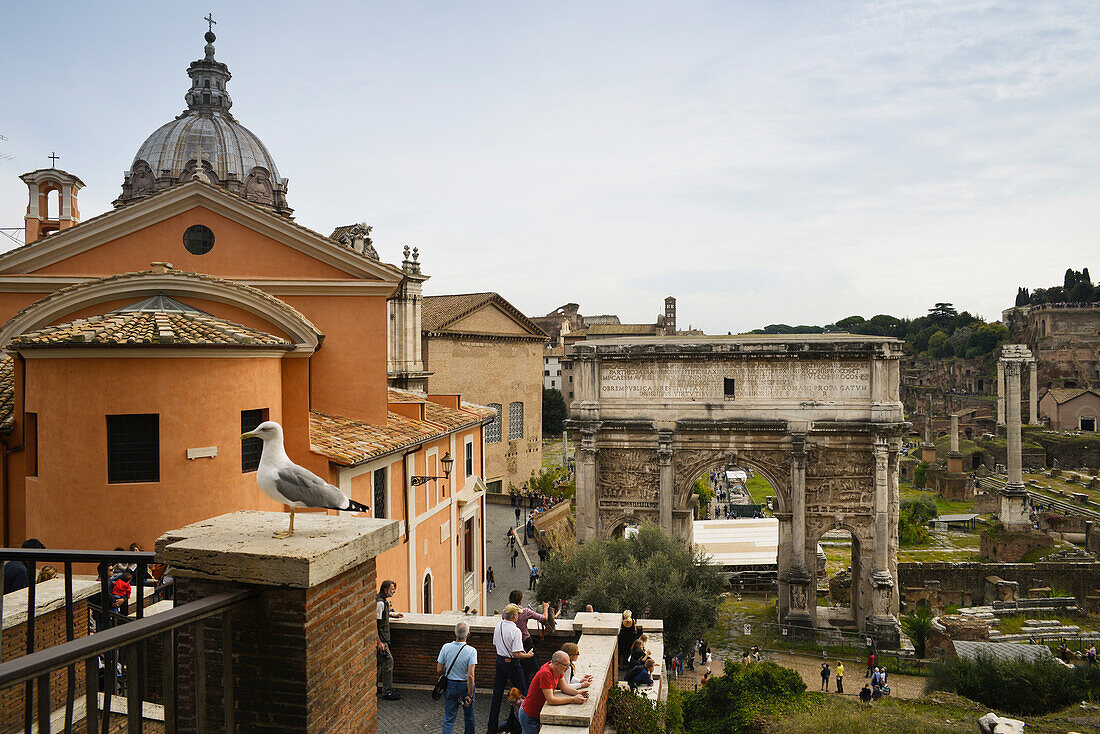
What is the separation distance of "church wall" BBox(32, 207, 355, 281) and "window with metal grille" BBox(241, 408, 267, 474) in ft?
16.4

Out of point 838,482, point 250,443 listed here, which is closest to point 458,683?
point 250,443

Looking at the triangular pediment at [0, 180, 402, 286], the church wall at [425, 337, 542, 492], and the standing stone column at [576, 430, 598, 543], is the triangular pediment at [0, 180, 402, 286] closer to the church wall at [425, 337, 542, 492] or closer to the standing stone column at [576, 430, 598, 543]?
the standing stone column at [576, 430, 598, 543]

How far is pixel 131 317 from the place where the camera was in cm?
955

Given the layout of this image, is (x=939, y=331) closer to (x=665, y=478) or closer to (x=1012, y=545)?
(x=1012, y=545)

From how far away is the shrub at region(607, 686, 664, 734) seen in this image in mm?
7570

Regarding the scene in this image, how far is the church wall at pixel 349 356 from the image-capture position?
14453 mm

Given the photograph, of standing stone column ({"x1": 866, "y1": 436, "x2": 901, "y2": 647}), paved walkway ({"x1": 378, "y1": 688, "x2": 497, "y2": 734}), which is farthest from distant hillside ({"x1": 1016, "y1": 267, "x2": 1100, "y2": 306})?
paved walkway ({"x1": 378, "y1": 688, "x2": 497, "y2": 734})

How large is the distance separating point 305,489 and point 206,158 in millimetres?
32810

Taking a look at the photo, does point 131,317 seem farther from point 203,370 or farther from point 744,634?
point 744,634

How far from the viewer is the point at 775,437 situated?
21844mm

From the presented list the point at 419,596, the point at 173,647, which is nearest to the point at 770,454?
the point at 419,596

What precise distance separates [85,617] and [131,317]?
473 cm

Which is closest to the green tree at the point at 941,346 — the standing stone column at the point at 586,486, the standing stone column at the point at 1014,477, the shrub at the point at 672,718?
the standing stone column at the point at 1014,477

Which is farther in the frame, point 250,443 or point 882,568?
point 882,568
